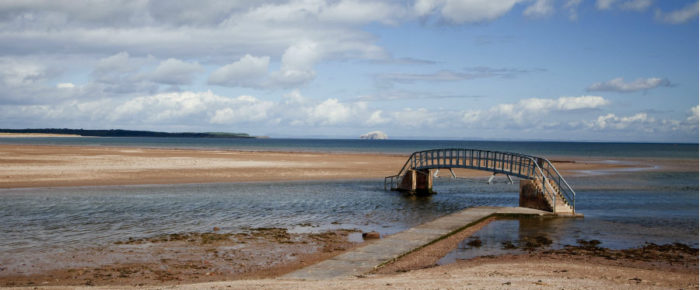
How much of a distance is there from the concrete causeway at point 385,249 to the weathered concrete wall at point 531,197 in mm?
2410

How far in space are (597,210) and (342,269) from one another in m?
16.3

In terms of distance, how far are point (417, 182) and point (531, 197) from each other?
914 centimetres

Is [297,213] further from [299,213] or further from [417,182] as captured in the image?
[417,182]

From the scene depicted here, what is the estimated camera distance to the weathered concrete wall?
2370cm

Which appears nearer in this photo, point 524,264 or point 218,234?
point 524,264

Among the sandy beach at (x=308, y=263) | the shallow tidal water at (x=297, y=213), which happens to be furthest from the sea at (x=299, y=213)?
the sandy beach at (x=308, y=263)

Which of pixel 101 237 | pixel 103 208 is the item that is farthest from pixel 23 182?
pixel 101 237

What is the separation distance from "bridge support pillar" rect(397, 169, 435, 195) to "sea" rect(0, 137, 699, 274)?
1185 millimetres

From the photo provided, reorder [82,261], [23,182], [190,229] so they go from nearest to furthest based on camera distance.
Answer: [82,261] < [190,229] < [23,182]

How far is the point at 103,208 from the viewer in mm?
22547

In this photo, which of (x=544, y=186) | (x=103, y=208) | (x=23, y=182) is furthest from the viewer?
(x=23, y=182)

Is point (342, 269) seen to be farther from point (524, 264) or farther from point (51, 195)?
point (51, 195)

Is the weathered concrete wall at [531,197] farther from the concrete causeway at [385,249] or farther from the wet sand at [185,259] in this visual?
the wet sand at [185,259]

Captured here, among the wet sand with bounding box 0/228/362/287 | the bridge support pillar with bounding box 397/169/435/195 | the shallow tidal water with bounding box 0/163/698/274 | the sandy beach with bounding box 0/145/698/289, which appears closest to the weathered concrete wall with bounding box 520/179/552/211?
the shallow tidal water with bounding box 0/163/698/274
